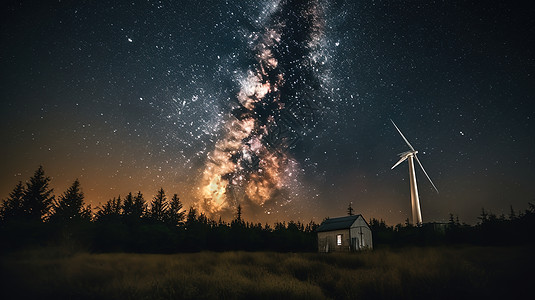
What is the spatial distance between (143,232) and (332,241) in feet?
74.3

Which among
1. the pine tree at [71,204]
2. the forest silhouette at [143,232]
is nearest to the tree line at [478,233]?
the forest silhouette at [143,232]

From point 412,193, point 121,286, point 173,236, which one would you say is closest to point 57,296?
point 121,286

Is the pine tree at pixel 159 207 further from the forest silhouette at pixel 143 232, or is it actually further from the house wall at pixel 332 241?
the house wall at pixel 332 241

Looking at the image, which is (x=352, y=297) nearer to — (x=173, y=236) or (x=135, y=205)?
(x=173, y=236)

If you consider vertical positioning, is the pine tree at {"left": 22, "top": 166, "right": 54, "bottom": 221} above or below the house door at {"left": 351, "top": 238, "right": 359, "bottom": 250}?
above

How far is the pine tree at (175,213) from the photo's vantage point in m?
50.5

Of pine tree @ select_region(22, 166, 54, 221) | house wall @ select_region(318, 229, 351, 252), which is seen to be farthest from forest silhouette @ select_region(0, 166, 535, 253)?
house wall @ select_region(318, 229, 351, 252)

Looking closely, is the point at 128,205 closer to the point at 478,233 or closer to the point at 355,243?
the point at 355,243

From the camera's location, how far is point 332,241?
102 ft

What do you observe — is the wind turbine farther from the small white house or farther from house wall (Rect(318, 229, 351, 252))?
house wall (Rect(318, 229, 351, 252))

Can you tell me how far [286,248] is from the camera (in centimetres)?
4100

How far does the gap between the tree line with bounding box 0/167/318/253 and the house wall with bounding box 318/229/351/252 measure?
10.1 m

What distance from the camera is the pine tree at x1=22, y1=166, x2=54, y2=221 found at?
3594cm

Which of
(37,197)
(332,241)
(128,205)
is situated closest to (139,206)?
(128,205)
